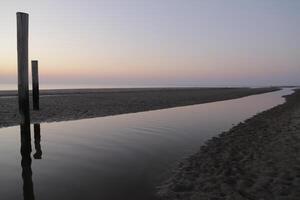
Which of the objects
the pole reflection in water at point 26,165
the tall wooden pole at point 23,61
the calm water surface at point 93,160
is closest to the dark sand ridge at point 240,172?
the calm water surface at point 93,160

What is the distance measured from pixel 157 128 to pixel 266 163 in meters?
8.91

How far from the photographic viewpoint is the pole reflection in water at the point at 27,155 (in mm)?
7336

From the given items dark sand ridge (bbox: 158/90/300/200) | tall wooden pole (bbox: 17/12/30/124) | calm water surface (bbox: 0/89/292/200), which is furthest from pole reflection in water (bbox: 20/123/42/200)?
dark sand ridge (bbox: 158/90/300/200)

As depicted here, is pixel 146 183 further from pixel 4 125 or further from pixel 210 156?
pixel 4 125

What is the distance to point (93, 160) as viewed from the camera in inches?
391

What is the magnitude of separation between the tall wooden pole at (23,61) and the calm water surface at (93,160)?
5.39ft

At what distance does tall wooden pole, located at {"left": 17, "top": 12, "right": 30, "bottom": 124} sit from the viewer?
37.4 ft

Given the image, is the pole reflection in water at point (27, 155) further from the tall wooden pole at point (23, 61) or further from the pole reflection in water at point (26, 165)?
the tall wooden pole at point (23, 61)

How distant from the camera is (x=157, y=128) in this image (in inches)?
682

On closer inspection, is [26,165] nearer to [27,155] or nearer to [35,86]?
[27,155]

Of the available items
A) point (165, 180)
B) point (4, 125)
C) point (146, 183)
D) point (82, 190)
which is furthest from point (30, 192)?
point (4, 125)

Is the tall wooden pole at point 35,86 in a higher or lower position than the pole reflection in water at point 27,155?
higher

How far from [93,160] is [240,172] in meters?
4.63

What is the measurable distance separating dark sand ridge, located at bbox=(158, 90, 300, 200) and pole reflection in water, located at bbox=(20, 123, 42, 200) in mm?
3176
